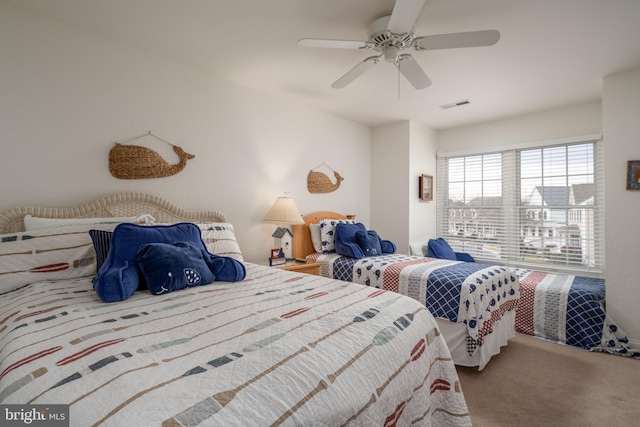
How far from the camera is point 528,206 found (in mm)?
3895

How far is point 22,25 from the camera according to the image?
6.37 ft

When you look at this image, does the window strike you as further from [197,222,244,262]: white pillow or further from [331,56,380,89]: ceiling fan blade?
[197,222,244,262]: white pillow

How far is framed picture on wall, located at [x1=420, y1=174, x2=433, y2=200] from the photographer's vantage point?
4359 mm

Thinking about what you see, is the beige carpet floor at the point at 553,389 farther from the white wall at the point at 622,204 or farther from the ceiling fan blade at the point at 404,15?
the ceiling fan blade at the point at 404,15

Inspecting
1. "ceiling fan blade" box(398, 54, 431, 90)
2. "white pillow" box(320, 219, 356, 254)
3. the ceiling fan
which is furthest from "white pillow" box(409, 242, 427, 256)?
the ceiling fan

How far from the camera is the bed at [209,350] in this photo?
2.24ft

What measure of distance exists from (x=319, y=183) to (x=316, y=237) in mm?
741

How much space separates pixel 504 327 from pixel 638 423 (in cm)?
96

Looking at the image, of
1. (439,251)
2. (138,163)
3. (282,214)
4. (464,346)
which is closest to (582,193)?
(439,251)

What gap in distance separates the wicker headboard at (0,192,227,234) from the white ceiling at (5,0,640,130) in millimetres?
1217

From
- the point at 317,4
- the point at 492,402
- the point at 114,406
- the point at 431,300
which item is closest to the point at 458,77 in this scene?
the point at 317,4

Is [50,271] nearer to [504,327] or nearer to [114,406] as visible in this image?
[114,406]

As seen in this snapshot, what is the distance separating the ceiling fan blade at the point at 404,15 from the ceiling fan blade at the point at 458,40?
13 cm

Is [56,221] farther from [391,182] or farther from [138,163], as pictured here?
[391,182]
